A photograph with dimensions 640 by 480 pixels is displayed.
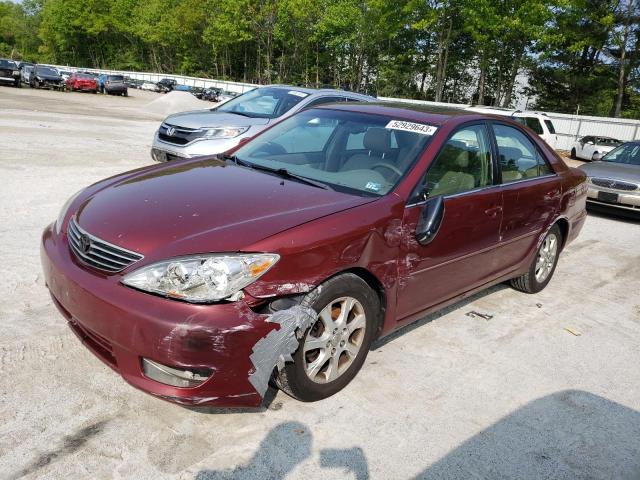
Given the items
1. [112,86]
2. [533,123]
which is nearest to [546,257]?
[533,123]

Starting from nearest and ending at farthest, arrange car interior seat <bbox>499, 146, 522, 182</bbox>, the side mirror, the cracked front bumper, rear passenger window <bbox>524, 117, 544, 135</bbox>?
the cracked front bumper
the side mirror
car interior seat <bbox>499, 146, 522, 182</bbox>
rear passenger window <bbox>524, 117, 544, 135</bbox>

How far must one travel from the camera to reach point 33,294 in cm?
402

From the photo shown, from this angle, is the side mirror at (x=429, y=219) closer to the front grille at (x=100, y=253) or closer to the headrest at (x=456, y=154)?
the headrest at (x=456, y=154)

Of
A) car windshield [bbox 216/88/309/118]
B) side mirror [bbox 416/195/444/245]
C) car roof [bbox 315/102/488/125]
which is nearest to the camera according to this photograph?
side mirror [bbox 416/195/444/245]

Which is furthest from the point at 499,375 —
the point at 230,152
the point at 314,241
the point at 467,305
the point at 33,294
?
the point at 33,294

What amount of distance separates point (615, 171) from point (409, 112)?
713 cm

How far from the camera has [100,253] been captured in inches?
109

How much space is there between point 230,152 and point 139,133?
487 inches

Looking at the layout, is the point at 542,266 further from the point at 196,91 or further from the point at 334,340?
the point at 196,91

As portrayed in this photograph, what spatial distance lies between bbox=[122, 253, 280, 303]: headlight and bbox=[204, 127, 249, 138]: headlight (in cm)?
585

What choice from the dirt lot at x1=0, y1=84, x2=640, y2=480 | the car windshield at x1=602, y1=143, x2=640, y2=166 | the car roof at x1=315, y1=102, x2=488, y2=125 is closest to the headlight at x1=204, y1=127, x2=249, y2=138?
the dirt lot at x1=0, y1=84, x2=640, y2=480

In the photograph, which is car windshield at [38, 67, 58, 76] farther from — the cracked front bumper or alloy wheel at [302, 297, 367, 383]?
alloy wheel at [302, 297, 367, 383]

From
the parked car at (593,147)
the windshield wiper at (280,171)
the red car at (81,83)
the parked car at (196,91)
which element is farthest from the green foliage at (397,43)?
the windshield wiper at (280,171)

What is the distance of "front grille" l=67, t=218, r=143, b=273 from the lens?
2.64 meters
